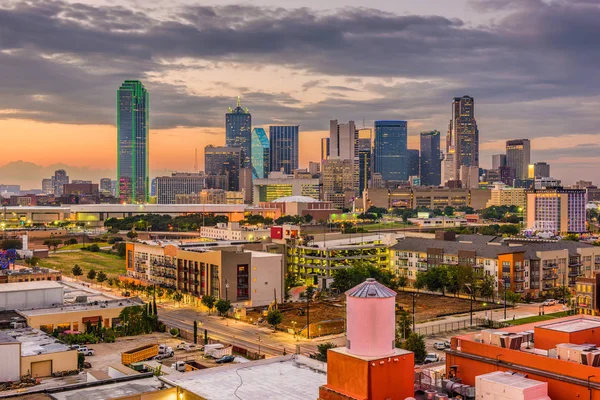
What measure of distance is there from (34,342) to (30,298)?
17.0m

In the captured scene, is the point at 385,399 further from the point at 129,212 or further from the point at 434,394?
the point at 129,212

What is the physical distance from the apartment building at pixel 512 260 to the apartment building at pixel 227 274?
19.5m

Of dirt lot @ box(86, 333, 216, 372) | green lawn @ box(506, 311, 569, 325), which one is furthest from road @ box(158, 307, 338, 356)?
green lawn @ box(506, 311, 569, 325)

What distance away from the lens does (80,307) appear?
49812mm

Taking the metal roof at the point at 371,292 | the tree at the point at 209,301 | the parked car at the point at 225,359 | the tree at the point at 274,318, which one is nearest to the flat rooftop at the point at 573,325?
the metal roof at the point at 371,292

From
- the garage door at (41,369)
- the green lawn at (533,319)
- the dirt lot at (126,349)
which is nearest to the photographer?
the garage door at (41,369)

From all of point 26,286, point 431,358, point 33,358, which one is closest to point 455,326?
point 431,358

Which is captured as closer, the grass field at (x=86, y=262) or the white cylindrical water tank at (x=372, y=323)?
the white cylindrical water tank at (x=372, y=323)

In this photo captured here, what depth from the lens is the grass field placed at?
87.2 m

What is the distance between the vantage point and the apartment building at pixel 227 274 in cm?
6053

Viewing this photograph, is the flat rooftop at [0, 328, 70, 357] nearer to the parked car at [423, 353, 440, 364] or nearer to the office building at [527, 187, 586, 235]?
the parked car at [423, 353, 440, 364]

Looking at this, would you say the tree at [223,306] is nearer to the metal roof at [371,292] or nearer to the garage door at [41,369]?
the garage door at [41,369]

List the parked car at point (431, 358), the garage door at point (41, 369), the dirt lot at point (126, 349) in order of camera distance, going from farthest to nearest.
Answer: the parked car at point (431, 358) < the dirt lot at point (126, 349) < the garage door at point (41, 369)

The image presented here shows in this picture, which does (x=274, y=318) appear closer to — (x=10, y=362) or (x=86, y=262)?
(x=10, y=362)
